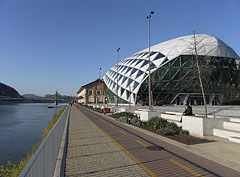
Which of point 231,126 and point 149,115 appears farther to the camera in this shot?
point 149,115

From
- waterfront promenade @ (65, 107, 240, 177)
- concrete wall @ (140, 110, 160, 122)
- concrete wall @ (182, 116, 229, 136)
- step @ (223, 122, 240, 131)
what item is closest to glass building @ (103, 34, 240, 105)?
concrete wall @ (140, 110, 160, 122)

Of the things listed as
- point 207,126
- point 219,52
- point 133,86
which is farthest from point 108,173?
point 219,52

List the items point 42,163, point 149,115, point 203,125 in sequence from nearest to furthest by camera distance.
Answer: point 42,163, point 203,125, point 149,115

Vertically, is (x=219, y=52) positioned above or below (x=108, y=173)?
above

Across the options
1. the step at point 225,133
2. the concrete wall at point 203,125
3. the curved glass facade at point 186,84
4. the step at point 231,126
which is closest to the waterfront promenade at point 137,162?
the concrete wall at point 203,125

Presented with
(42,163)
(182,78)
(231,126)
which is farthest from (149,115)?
(182,78)

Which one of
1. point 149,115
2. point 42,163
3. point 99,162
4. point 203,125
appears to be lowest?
point 99,162

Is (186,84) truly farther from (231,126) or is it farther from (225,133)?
(225,133)

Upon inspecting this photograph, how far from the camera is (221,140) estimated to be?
849cm

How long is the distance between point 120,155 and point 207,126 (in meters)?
5.94

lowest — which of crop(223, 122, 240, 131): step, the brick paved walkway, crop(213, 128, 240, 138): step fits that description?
the brick paved walkway

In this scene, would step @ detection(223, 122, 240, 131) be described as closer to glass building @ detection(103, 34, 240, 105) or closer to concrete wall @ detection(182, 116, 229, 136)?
concrete wall @ detection(182, 116, 229, 136)

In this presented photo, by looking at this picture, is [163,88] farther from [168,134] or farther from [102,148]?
[102,148]

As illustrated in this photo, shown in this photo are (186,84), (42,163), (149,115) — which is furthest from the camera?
(186,84)
